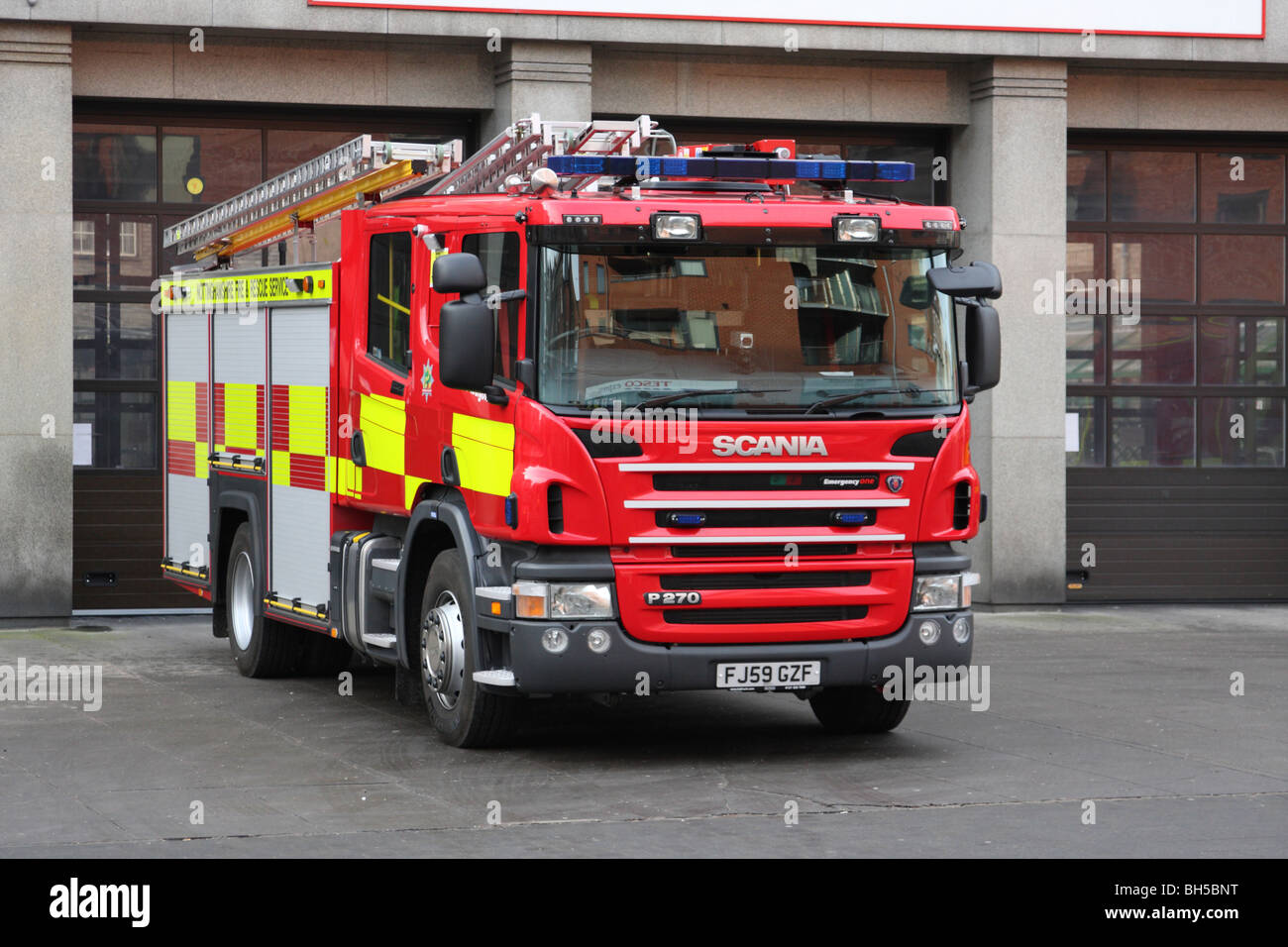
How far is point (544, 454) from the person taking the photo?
29.6 feet

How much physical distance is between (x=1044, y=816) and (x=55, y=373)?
9949mm

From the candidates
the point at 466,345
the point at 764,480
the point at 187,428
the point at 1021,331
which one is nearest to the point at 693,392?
the point at 764,480

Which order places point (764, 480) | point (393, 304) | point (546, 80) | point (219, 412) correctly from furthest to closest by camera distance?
point (546, 80) < point (219, 412) < point (393, 304) < point (764, 480)

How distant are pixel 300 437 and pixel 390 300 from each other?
156 centimetres

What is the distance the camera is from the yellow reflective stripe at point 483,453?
30.3 feet

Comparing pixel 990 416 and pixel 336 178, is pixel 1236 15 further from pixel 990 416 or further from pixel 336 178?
pixel 336 178

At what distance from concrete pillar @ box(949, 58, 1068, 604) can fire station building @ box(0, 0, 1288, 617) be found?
0.03 m

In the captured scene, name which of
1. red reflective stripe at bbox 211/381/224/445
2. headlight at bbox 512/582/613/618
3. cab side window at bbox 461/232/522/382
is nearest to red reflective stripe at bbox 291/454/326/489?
red reflective stripe at bbox 211/381/224/445

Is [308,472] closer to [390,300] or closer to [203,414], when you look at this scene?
[390,300]

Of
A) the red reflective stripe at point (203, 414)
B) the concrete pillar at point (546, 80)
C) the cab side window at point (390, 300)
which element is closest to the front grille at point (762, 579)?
the cab side window at point (390, 300)

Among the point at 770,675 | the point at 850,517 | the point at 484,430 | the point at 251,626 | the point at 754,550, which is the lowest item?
the point at 251,626

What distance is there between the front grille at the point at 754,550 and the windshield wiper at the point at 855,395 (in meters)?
0.63

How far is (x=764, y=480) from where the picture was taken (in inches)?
362

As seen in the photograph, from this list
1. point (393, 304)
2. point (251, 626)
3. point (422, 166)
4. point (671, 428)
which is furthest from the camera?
point (251, 626)
